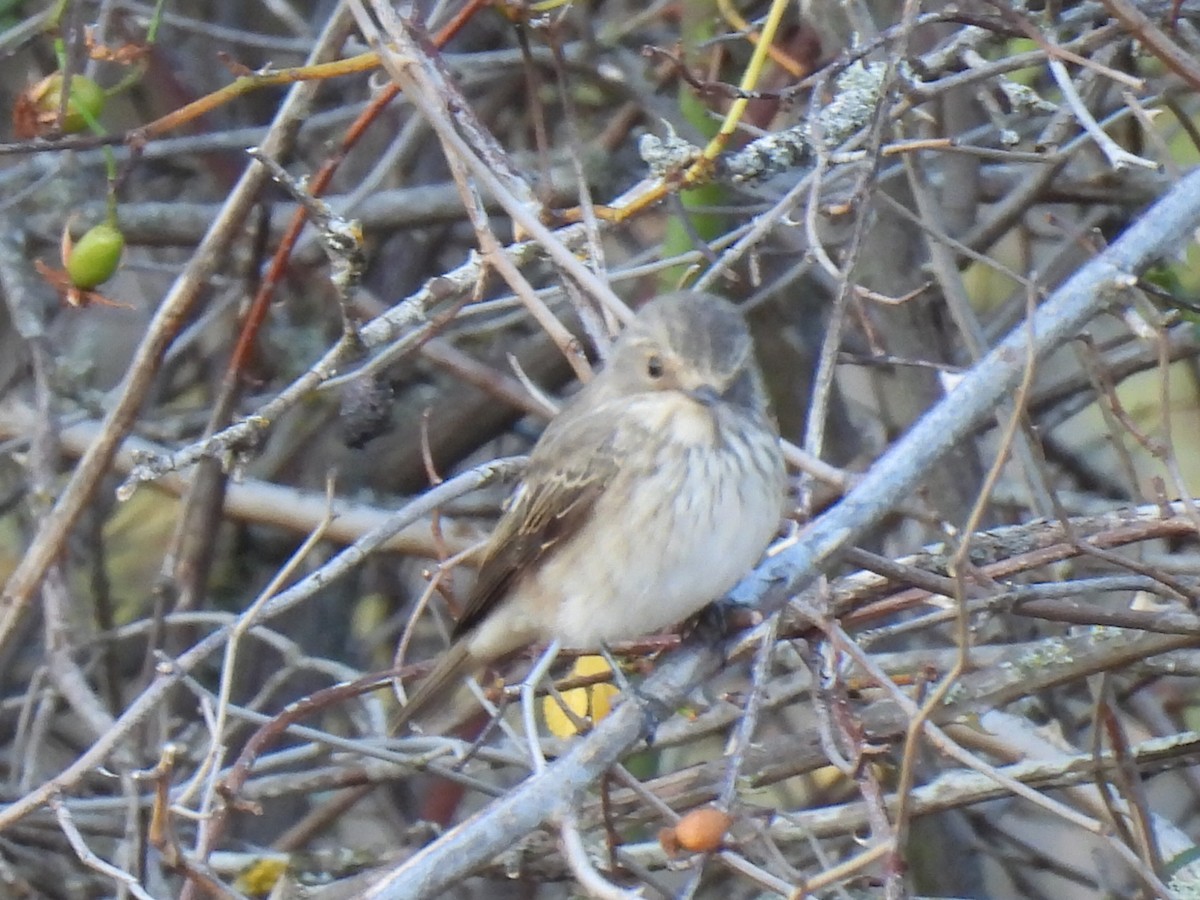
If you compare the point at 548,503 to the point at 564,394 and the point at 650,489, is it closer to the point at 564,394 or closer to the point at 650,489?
the point at 650,489

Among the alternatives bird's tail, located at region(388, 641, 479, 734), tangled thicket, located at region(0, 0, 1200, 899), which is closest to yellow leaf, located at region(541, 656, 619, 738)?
tangled thicket, located at region(0, 0, 1200, 899)

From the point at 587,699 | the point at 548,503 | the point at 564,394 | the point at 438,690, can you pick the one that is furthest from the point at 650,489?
the point at 564,394

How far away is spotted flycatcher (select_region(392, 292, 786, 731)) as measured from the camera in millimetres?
3928

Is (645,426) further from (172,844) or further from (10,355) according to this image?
(10,355)

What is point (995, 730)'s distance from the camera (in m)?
4.30

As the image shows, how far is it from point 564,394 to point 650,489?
223 cm

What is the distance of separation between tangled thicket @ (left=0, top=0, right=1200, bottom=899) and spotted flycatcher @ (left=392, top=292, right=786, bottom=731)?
134 mm

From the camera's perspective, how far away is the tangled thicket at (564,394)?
3.26 metres

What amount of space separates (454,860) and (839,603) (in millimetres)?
1357

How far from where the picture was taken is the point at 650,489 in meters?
4.09

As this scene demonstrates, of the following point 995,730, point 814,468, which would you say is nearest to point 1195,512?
point 814,468

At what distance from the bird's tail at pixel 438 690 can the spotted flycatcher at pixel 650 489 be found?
10.0 inches

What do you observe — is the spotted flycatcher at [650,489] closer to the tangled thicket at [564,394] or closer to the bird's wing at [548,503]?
the bird's wing at [548,503]

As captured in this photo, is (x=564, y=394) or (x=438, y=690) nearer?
(x=438, y=690)
